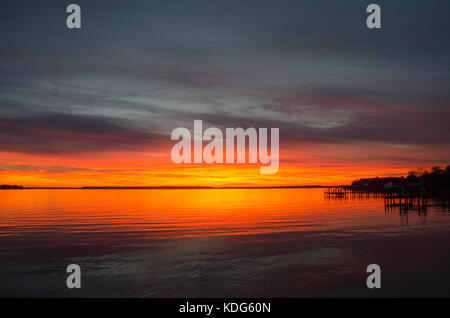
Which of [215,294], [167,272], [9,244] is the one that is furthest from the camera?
[9,244]

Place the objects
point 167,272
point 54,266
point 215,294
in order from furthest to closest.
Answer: point 54,266
point 167,272
point 215,294

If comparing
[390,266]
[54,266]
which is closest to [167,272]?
[54,266]

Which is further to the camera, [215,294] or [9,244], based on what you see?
[9,244]

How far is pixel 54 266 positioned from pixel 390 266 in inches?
734

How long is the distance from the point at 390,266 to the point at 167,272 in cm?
1203

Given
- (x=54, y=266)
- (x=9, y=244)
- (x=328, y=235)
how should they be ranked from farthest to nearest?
1. (x=328, y=235)
2. (x=9, y=244)
3. (x=54, y=266)

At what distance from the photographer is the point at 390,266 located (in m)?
17.8

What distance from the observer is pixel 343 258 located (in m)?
19.5

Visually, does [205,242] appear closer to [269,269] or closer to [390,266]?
[269,269]
